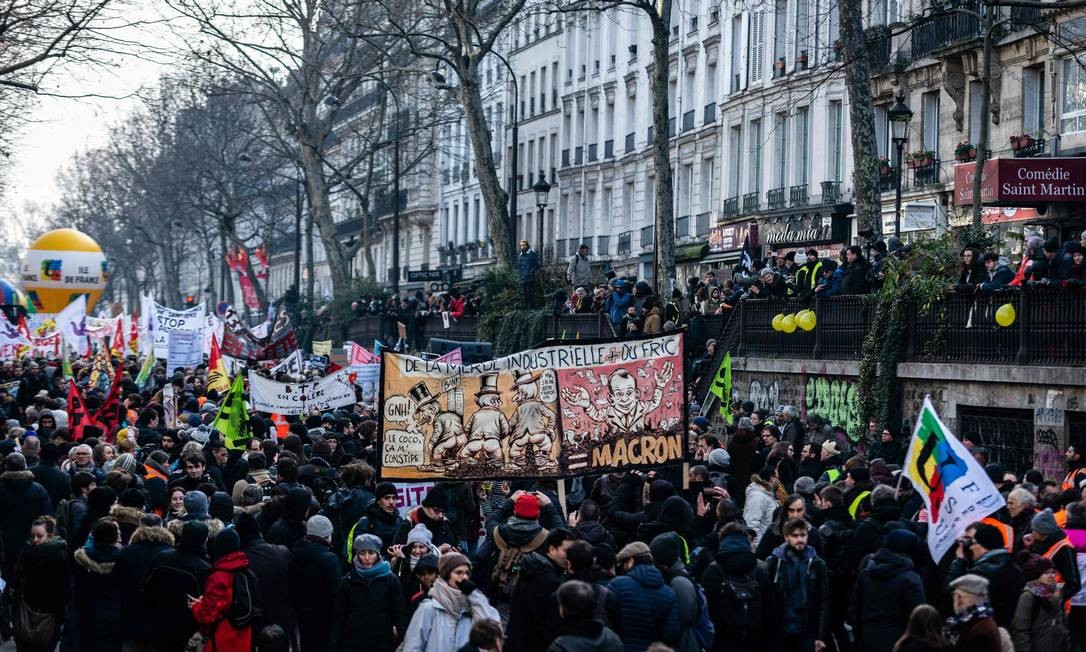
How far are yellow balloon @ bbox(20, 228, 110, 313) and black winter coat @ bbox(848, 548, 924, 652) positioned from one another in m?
55.9

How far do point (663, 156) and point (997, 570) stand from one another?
22478 mm

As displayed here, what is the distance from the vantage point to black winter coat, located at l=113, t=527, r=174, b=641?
35.5 ft

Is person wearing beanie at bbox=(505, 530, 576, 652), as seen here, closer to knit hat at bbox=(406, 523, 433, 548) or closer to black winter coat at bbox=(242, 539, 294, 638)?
knit hat at bbox=(406, 523, 433, 548)

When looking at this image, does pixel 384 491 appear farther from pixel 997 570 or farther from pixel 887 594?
pixel 997 570

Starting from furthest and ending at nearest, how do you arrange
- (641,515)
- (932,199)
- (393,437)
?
(932,199) < (393,437) < (641,515)

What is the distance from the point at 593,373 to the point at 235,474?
4244 millimetres

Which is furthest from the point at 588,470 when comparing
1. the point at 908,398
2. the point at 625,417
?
Result: the point at 908,398

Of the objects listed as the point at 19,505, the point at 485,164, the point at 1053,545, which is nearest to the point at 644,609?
the point at 1053,545

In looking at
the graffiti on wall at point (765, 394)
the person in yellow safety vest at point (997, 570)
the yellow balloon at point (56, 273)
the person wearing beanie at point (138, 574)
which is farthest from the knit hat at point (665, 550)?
the yellow balloon at point (56, 273)

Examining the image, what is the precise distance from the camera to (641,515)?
36.9 feet

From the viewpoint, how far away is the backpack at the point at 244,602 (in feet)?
33.0

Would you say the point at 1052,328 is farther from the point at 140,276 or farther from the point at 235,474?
the point at 140,276

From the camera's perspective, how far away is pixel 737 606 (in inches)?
392

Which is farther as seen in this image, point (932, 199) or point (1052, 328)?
point (932, 199)
